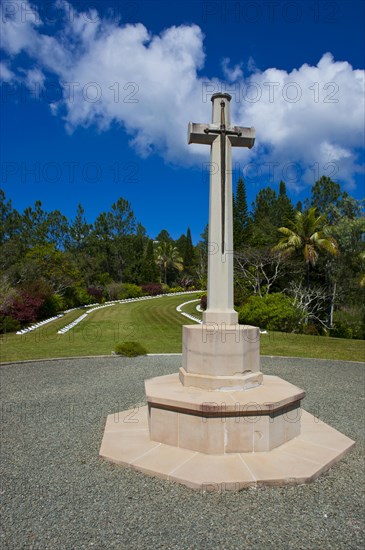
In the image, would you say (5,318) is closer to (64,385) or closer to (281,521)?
(64,385)

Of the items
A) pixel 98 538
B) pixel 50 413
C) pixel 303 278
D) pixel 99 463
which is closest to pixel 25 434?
pixel 50 413

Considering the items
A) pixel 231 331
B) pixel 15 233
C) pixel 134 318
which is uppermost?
pixel 15 233

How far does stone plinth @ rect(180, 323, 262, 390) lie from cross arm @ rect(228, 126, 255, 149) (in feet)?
9.34

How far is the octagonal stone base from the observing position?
3.47m

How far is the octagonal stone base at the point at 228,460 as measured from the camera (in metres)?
3.47

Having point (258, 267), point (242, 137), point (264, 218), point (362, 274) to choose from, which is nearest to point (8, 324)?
point (258, 267)

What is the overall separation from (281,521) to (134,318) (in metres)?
21.2

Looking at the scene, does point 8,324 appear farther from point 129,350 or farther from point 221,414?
point 221,414

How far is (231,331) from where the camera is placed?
4543mm

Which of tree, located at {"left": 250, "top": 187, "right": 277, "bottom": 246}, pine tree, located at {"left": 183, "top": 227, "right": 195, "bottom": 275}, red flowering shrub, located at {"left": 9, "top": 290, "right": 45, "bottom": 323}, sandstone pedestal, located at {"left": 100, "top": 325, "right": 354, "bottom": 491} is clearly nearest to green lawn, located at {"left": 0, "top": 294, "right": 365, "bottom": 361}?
red flowering shrub, located at {"left": 9, "top": 290, "right": 45, "bottom": 323}

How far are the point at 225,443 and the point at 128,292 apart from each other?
132 feet

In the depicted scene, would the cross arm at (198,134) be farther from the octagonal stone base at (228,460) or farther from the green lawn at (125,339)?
the green lawn at (125,339)

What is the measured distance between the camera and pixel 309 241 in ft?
75.8

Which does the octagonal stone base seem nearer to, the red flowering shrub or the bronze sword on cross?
the bronze sword on cross
